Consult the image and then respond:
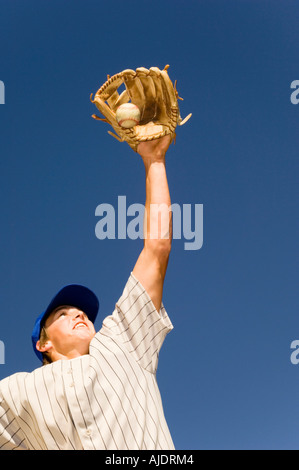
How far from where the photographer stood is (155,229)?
4.50 meters

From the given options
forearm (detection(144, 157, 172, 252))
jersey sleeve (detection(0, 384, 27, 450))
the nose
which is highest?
forearm (detection(144, 157, 172, 252))

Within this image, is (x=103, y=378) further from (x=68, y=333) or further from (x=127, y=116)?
(x=127, y=116)

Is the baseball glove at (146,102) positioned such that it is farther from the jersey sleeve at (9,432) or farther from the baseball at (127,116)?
the jersey sleeve at (9,432)

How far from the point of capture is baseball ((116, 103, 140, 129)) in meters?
4.99

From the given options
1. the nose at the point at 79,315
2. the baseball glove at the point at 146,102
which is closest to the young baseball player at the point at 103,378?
the nose at the point at 79,315

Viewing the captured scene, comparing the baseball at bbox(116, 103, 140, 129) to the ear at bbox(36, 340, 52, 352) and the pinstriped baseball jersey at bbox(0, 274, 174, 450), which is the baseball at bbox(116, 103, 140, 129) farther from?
the ear at bbox(36, 340, 52, 352)

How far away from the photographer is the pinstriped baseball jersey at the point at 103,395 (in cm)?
383

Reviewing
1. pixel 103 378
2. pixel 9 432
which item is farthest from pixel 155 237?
pixel 9 432

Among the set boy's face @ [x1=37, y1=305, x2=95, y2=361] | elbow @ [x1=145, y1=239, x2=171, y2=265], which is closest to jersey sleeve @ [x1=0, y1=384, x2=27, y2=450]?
boy's face @ [x1=37, y1=305, x2=95, y2=361]

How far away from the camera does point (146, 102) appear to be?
5.11m

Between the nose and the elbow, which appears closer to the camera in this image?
the elbow

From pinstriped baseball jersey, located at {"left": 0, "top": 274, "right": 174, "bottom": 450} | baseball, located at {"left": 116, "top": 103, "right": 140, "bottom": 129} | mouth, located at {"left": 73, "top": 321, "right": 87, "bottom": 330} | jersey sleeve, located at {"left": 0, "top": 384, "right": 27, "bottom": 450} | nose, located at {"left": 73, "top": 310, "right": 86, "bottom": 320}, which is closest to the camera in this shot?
pinstriped baseball jersey, located at {"left": 0, "top": 274, "right": 174, "bottom": 450}
